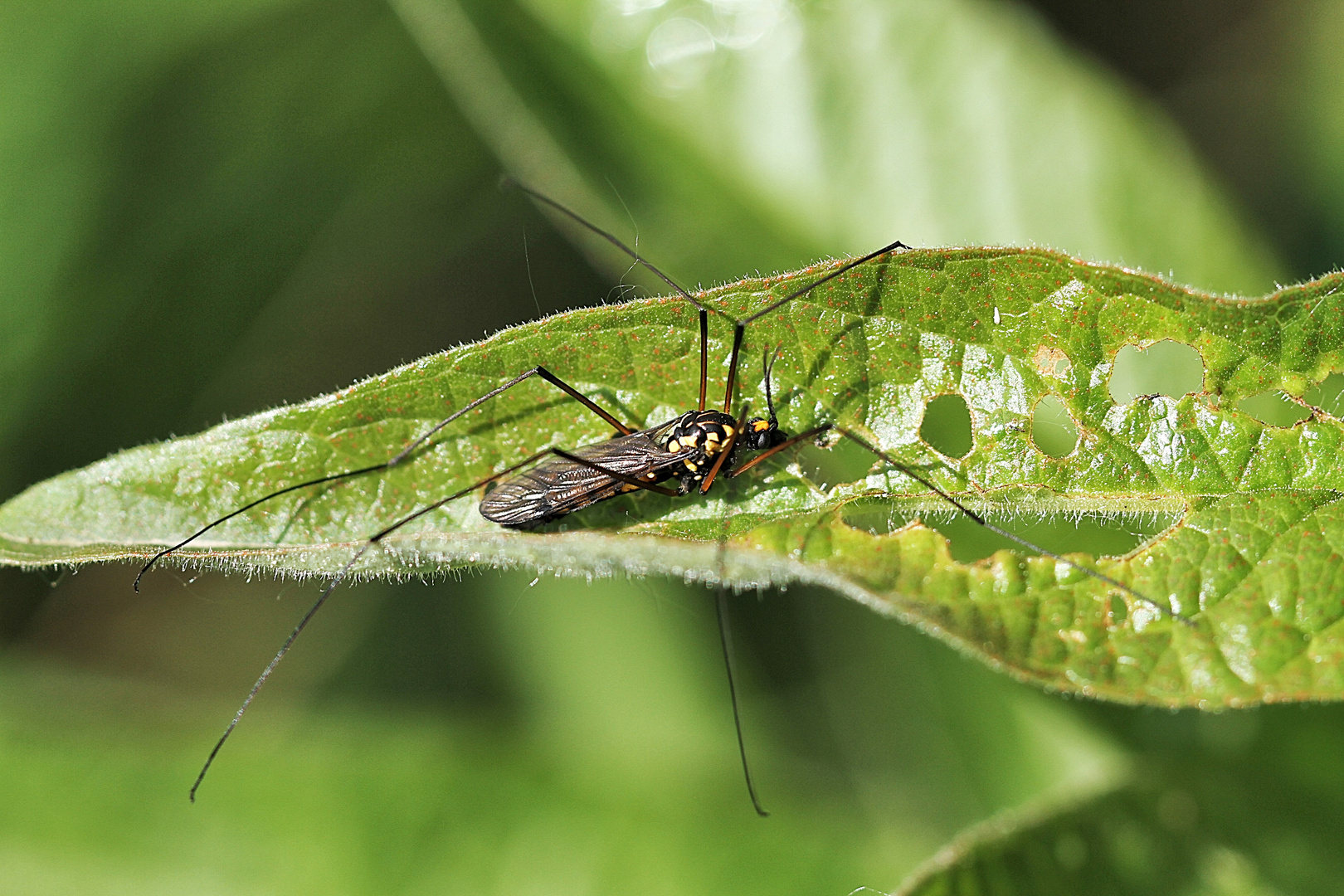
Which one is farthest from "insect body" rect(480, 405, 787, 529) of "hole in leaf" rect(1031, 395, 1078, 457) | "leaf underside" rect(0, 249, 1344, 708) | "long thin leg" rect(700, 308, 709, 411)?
"hole in leaf" rect(1031, 395, 1078, 457)

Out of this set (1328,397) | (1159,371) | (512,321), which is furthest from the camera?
(512,321)

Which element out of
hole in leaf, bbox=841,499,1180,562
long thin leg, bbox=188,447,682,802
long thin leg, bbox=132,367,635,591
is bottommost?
hole in leaf, bbox=841,499,1180,562

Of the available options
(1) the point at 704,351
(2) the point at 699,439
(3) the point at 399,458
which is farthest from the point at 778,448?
(3) the point at 399,458

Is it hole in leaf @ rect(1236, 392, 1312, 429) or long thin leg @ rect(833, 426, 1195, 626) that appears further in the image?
hole in leaf @ rect(1236, 392, 1312, 429)

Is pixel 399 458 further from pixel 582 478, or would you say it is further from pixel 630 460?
pixel 630 460

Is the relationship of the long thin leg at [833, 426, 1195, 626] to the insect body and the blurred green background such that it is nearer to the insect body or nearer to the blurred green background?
the insect body

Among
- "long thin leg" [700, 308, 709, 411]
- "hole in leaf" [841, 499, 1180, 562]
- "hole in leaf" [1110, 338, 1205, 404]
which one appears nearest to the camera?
"hole in leaf" [841, 499, 1180, 562]

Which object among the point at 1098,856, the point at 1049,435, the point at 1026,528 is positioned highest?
the point at 1026,528

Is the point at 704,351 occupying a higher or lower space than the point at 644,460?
higher
